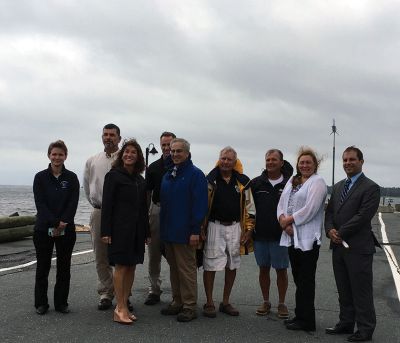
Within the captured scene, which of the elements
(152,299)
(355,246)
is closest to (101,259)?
(152,299)

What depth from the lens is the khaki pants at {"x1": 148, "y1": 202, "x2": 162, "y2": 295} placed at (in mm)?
6012

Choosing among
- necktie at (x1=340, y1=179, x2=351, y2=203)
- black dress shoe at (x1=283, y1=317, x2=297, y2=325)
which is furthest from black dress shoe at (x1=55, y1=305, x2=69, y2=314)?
necktie at (x1=340, y1=179, x2=351, y2=203)


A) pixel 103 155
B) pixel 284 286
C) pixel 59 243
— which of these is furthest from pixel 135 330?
pixel 103 155

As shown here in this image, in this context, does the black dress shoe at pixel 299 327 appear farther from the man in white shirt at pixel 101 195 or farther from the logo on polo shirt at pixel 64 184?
the logo on polo shirt at pixel 64 184

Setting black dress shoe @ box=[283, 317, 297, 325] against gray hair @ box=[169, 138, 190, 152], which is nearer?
black dress shoe @ box=[283, 317, 297, 325]

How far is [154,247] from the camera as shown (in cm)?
617

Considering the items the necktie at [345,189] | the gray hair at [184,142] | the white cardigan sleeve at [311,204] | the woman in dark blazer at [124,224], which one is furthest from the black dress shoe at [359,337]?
the gray hair at [184,142]

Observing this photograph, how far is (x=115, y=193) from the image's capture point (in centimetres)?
525

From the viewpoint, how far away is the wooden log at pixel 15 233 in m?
12.1

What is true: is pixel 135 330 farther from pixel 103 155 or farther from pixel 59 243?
pixel 103 155

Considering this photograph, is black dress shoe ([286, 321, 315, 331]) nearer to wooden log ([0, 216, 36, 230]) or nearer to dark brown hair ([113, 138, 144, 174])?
dark brown hair ([113, 138, 144, 174])

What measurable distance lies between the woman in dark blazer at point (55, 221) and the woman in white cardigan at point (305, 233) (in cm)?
253

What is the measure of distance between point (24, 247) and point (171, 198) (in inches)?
288

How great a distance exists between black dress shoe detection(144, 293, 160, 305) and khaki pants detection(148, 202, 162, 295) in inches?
1.9
